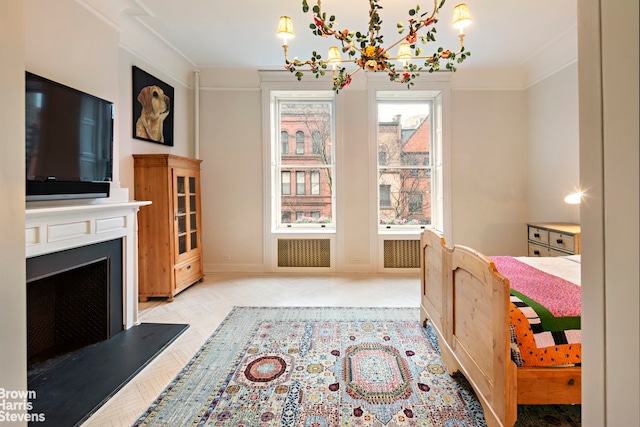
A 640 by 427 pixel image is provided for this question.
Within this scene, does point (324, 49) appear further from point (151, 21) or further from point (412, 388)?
point (412, 388)

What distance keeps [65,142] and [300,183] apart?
9.66 feet

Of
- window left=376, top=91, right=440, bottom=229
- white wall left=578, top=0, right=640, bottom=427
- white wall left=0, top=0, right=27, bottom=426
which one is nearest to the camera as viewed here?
white wall left=578, top=0, right=640, bottom=427

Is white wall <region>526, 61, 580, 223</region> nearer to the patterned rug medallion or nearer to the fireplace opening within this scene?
the patterned rug medallion

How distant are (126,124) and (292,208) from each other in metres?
2.36

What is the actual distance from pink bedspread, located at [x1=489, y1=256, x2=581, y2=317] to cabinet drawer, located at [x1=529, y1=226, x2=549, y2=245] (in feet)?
5.19

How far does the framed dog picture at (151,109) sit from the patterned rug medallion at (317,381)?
2.36 m

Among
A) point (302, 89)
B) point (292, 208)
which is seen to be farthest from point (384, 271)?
point (302, 89)

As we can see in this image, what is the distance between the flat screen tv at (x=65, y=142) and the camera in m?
1.88

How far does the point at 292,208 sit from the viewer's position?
4.68 m

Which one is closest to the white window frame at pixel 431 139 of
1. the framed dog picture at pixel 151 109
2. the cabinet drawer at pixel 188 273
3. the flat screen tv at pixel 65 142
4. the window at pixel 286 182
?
the window at pixel 286 182

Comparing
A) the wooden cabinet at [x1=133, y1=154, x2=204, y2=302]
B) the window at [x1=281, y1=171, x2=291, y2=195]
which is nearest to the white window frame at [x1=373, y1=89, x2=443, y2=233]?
the window at [x1=281, y1=171, x2=291, y2=195]

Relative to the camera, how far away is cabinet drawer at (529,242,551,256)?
3.46m

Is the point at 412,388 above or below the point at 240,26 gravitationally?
below

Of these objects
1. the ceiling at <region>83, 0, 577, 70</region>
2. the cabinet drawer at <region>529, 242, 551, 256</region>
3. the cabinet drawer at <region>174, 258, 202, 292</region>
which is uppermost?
the ceiling at <region>83, 0, 577, 70</region>
